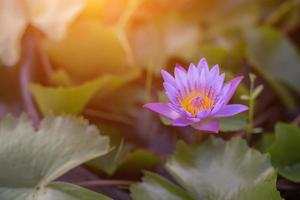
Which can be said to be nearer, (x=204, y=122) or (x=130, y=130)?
(x=204, y=122)

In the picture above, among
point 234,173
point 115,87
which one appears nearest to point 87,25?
point 115,87

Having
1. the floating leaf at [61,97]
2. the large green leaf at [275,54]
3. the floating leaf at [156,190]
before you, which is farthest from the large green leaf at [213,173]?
the large green leaf at [275,54]

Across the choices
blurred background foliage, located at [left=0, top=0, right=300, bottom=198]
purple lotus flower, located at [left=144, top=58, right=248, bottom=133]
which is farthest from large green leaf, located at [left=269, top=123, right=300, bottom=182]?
purple lotus flower, located at [left=144, top=58, right=248, bottom=133]

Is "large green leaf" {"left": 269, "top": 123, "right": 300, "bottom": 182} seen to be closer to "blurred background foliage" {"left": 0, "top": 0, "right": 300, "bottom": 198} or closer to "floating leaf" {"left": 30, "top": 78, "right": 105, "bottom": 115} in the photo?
"blurred background foliage" {"left": 0, "top": 0, "right": 300, "bottom": 198}

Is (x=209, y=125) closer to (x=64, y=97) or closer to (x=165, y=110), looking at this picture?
(x=165, y=110)

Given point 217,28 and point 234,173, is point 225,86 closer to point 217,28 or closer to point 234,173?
point 234,173

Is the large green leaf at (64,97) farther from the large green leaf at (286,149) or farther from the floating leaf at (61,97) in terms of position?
the large green leaf at (286,149)

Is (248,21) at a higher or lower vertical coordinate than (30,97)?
higher

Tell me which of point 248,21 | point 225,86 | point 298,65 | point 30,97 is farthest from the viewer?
point 248,21
